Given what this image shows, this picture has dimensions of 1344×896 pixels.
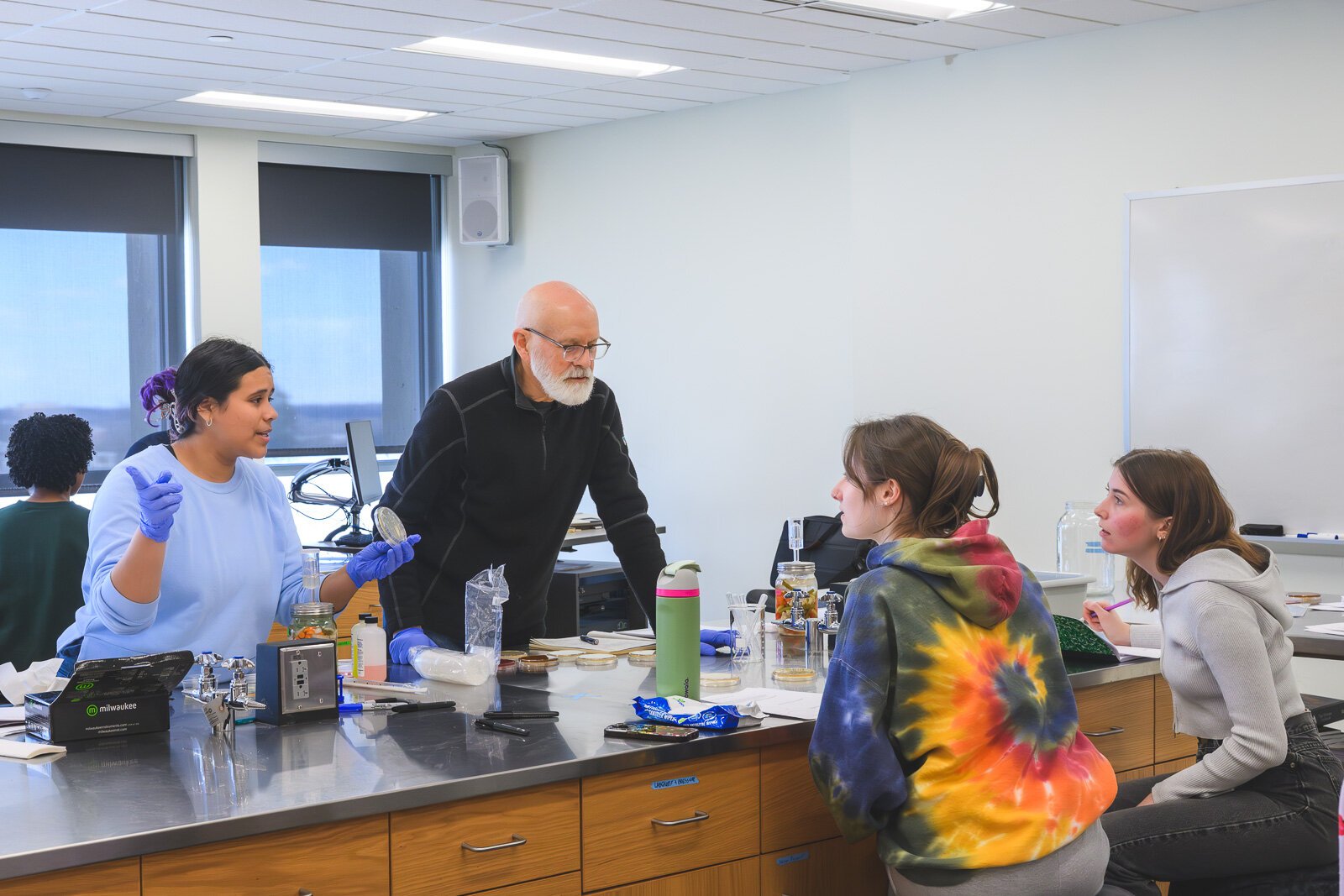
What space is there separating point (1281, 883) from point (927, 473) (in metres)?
0.94

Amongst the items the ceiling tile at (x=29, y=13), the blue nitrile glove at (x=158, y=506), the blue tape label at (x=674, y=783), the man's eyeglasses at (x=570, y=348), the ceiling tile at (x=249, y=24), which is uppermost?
the ceiling tile at (x=249, y=24)

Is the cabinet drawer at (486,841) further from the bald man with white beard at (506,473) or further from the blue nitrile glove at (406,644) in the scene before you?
the bald man with white beard at (506,473)

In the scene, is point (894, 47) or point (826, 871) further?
Result: point (894, 47)

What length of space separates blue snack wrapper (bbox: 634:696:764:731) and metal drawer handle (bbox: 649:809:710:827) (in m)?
0.13

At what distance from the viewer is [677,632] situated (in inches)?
94.3

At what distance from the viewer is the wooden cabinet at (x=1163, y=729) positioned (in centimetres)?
289

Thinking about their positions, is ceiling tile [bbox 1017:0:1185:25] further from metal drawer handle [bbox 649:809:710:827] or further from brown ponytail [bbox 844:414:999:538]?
metal drawer handle [bbox 649:809:710:827]

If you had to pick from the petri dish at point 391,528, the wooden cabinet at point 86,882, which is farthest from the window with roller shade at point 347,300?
the wooden cabinet at point 86,882

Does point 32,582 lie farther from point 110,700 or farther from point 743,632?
point 743,632

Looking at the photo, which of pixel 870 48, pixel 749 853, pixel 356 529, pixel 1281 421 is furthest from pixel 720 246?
pixel 749 853

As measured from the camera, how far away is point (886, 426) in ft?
7.13

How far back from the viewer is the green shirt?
365 centimetres

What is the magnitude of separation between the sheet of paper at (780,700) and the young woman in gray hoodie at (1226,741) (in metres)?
0.54

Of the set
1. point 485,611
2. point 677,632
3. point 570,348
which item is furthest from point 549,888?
point 570,348
